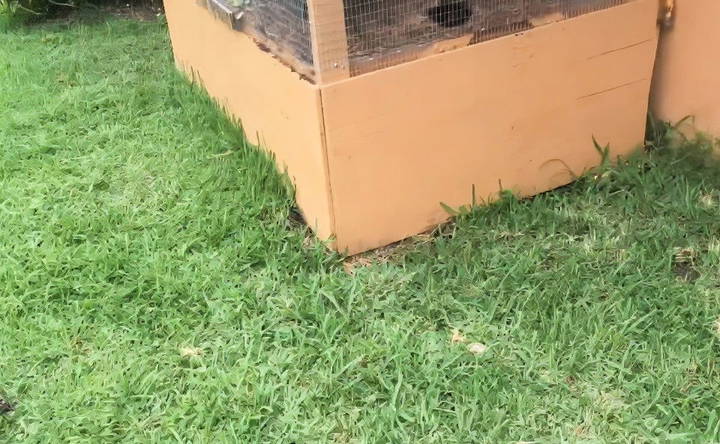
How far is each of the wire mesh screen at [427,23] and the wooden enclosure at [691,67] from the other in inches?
20.0

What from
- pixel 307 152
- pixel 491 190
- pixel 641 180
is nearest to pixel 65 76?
pixel 307 152

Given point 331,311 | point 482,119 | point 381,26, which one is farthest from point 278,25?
point 331,311

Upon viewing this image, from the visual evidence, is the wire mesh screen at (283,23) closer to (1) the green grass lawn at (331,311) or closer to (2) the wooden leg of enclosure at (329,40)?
(2) the wooden leg of enclosure at (329,40)

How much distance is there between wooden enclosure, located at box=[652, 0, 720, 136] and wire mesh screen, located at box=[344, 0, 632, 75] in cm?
51

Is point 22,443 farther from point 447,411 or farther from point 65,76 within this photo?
point 65,76

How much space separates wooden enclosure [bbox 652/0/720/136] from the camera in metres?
2.97

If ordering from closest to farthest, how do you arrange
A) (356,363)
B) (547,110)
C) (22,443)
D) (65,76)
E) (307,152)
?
(22,443)
(356,363)
(307,152)
(547,110)
(65,76)

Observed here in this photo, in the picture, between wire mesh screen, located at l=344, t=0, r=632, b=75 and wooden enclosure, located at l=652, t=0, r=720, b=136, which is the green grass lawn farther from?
wire mesh screen, located at l=344, t=0, r=632, b=75

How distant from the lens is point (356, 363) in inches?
89.7

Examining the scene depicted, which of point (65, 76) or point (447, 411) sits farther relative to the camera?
point (65, 76)

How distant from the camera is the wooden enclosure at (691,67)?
9.75 ft

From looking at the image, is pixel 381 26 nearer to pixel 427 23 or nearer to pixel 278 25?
pixel 427 23

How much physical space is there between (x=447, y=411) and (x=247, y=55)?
1656 mm

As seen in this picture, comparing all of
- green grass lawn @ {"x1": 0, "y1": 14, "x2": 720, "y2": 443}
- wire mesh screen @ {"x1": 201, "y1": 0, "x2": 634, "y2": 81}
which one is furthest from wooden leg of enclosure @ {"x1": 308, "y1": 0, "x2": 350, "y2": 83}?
green grass lawn @ {"x1": 0, "y1": 14, "x2": 720, "y2": 443}
